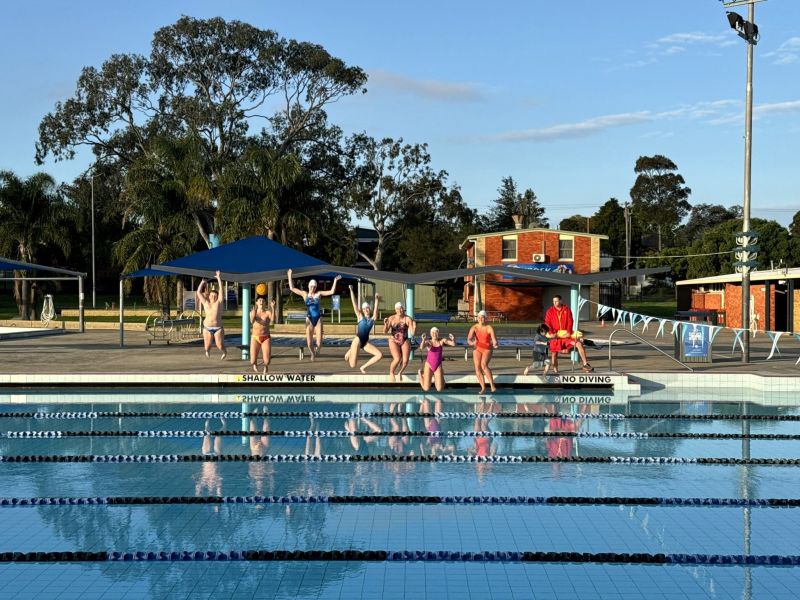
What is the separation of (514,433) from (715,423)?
328 cm

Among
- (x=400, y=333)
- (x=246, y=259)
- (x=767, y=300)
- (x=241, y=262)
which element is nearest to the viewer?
(x=400, y=333)

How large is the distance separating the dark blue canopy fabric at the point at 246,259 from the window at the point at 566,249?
2567 centimetres

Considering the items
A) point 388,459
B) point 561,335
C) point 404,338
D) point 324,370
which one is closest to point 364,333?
point 404,338

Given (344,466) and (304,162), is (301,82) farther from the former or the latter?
(344,466)

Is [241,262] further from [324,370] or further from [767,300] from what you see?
[767,300]

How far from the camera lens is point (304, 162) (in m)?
52.1

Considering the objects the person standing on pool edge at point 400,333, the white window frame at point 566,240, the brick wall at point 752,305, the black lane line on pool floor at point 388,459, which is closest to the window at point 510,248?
the white window frame at point 566,240

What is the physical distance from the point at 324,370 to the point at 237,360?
106 inches

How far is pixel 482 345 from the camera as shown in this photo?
1445 cm

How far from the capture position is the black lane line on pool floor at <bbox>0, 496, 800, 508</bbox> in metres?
8.22

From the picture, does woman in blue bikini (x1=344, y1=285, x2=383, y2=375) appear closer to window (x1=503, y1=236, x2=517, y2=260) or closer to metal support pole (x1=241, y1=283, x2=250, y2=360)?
metal support pole (x1=241, y1=283, x2=250, y2=360)

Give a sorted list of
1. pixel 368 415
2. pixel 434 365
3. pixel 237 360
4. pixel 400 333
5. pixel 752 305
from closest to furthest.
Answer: pixel 368 415 → pixel 434 365 → pixel 400 333 → pixel 237 360 → pixel 752 305

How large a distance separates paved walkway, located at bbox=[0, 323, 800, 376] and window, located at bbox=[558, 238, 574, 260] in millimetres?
19919

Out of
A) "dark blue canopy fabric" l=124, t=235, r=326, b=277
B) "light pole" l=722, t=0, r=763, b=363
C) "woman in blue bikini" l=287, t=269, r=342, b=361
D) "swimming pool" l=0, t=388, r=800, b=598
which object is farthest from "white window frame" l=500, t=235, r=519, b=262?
"swimming pool" l=0, t=388, r=800, b=598
